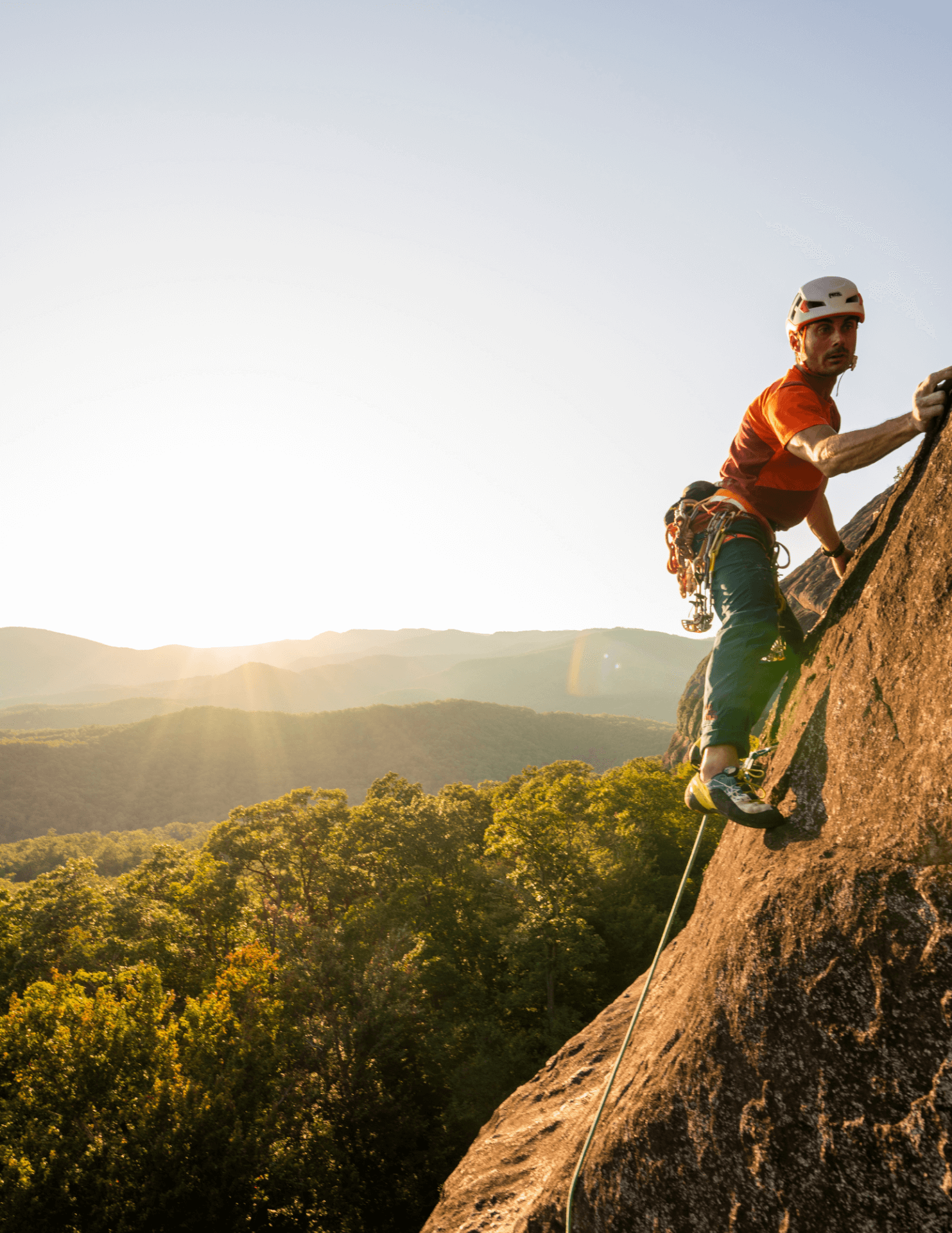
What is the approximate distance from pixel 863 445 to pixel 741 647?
1.20 meters

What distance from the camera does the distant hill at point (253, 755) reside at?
12812 cm

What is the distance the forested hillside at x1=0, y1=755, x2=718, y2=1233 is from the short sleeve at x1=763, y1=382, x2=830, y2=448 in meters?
19.0

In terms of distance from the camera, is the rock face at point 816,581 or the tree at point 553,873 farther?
the rock face at point 816,581

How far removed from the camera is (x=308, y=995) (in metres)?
21.0

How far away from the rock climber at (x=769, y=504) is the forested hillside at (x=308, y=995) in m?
17.8

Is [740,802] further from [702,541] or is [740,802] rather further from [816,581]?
[816,581]

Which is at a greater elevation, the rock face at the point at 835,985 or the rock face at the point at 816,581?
the rock face at the point at 816,581

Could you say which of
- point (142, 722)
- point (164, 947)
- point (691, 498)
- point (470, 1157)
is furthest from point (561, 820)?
point (142, 722)

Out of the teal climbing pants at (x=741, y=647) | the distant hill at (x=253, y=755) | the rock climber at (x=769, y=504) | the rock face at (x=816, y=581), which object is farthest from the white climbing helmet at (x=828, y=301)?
the distant hill at (x=253, y=755)

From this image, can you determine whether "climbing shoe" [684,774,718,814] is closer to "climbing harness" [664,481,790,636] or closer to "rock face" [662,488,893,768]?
"climbing harness" [664,481,790,636]

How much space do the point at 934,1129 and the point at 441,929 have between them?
27221mm

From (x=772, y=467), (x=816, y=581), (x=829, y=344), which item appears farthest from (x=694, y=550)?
(x=816, y=581)

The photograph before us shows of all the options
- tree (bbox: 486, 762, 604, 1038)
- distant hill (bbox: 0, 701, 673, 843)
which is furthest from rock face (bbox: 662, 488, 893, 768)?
distant hill (bbox: 0, 701, 673, 843)

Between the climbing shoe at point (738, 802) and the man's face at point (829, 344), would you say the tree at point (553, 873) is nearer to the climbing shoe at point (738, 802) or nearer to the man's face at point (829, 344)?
the climbing shoe at point (738, 802)
